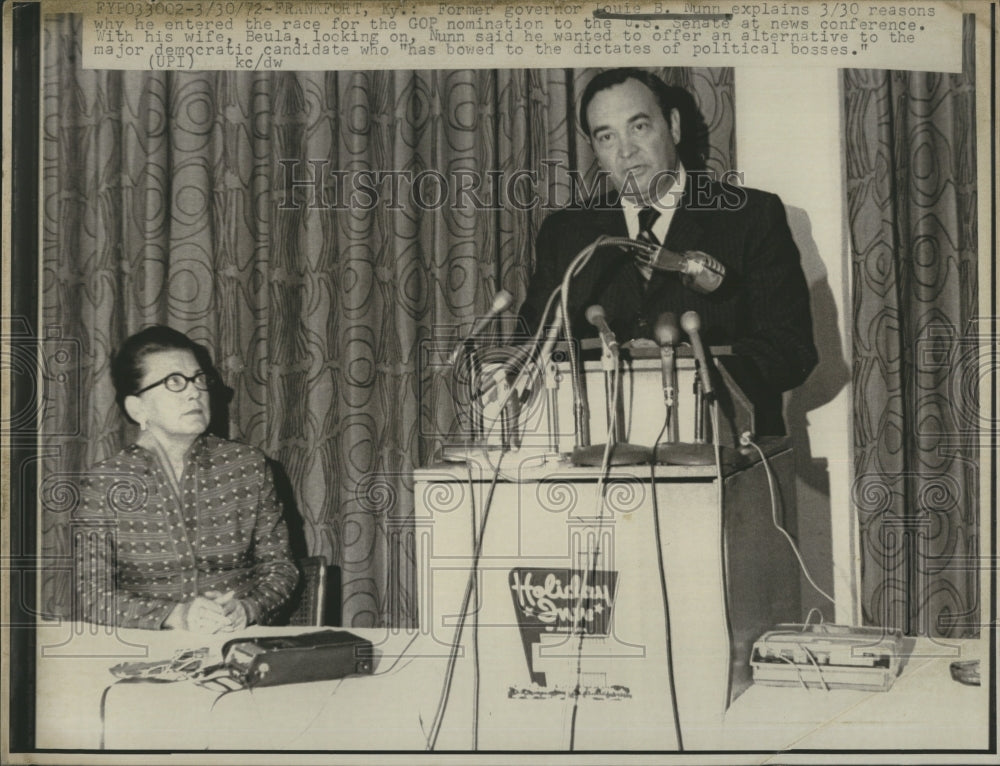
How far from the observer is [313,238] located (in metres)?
2.48

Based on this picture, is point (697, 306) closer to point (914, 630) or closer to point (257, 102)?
point (914, 630)

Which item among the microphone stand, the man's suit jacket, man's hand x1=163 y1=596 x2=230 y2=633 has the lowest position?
man's hand x1=163 y1=596 x2=230 y2=633

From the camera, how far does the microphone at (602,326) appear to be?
2326 mm

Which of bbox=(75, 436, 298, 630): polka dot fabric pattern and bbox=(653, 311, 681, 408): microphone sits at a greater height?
bbox=(653, 311, 681, 408): microphone

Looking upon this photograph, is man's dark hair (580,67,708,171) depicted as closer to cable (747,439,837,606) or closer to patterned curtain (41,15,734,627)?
patterned curtain (41,15,734,627)

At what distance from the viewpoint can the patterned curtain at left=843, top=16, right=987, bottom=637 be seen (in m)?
2.43

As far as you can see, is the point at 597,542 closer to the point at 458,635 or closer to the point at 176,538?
the point at 458,635

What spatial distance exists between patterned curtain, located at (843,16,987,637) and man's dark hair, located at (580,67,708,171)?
31 cm

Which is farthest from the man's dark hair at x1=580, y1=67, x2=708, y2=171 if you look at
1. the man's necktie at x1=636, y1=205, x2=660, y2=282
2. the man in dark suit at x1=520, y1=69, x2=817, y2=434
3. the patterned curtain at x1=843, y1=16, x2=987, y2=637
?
the patterned curtain at x1=843, y1=16, x2=987, y2=637

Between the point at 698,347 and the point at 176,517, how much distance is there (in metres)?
1.16

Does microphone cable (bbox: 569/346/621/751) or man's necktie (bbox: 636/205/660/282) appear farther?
man's necktie (bbox: 636/205/660/282)

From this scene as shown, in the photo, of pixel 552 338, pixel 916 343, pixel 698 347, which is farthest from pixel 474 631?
pixel 916 343

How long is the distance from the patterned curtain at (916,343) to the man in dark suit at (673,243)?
171mm

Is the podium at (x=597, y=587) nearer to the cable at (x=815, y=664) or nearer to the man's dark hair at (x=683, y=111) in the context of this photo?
the cable at (x=815, y=664)
